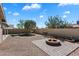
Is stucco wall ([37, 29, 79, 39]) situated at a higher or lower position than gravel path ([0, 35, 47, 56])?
higher

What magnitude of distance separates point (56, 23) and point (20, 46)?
4.04 feet

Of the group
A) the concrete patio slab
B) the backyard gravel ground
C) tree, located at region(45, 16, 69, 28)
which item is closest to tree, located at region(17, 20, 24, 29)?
the backyard gravel ground

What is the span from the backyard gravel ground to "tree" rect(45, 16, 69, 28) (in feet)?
1.44

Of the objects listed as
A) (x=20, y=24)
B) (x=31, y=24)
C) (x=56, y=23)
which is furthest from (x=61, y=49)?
(x=20, y=24)

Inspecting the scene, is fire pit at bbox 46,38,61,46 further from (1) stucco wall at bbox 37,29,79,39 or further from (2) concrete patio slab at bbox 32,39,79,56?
(1) stucco wall at bbox 37,29,79,39

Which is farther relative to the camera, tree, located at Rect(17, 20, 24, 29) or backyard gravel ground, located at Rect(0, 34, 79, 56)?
backyard gravel ground, located at Rect(0, 34, 79, 56)

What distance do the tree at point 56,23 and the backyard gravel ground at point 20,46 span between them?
438 mm

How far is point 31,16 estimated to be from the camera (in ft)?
24.0

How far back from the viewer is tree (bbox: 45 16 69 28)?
726 cm

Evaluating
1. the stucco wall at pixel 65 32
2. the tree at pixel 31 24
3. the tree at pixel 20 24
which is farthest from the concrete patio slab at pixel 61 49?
the tree at pixel 20 24

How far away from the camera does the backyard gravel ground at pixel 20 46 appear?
735cm

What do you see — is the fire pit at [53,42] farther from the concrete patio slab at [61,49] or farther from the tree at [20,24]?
the tree at [20,24]

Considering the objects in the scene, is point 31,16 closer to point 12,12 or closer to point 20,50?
point 12,12

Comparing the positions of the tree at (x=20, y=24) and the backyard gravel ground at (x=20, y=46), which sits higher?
the tree at (x=20, y=24)
